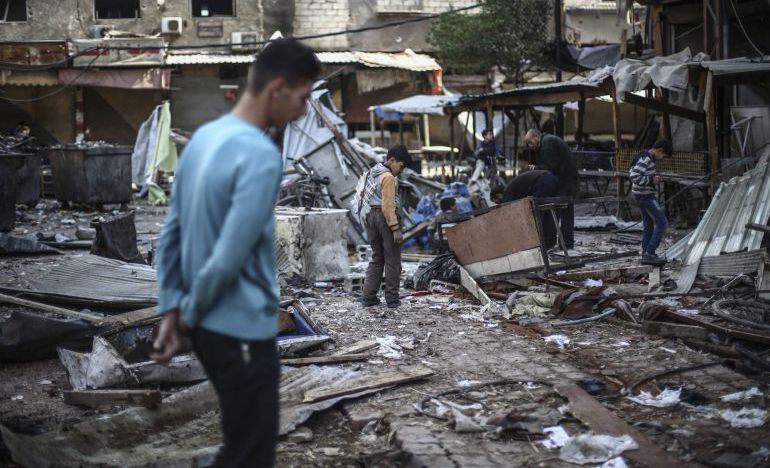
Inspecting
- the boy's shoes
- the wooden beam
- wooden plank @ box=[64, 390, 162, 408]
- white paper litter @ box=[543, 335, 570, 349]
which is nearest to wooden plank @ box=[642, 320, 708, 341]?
white paper litter @ box=[543, 335, 570, 349]

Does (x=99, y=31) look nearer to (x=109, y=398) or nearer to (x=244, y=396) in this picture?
(x=109, y=398)

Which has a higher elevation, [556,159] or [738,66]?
[738,66]

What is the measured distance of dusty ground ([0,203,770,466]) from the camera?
4898 mm

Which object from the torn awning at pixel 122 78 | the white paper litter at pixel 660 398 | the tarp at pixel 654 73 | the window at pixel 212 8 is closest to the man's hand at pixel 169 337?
the white paper litter at pixel 660 398

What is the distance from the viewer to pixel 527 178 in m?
12.5

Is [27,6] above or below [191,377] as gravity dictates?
above

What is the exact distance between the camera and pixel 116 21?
95.0 ft

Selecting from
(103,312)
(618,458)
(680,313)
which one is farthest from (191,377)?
(680,313)

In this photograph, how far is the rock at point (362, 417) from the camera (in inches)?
215

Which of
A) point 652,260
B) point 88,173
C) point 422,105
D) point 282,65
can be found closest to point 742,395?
point 282,65

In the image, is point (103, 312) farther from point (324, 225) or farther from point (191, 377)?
point (324, 225)

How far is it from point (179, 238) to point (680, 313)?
5.70 m

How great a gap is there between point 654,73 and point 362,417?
35.3 feet

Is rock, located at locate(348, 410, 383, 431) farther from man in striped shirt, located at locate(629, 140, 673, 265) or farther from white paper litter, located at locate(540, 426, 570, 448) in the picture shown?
man in striped shirt, located at locate(629, 140, 673, 265)
